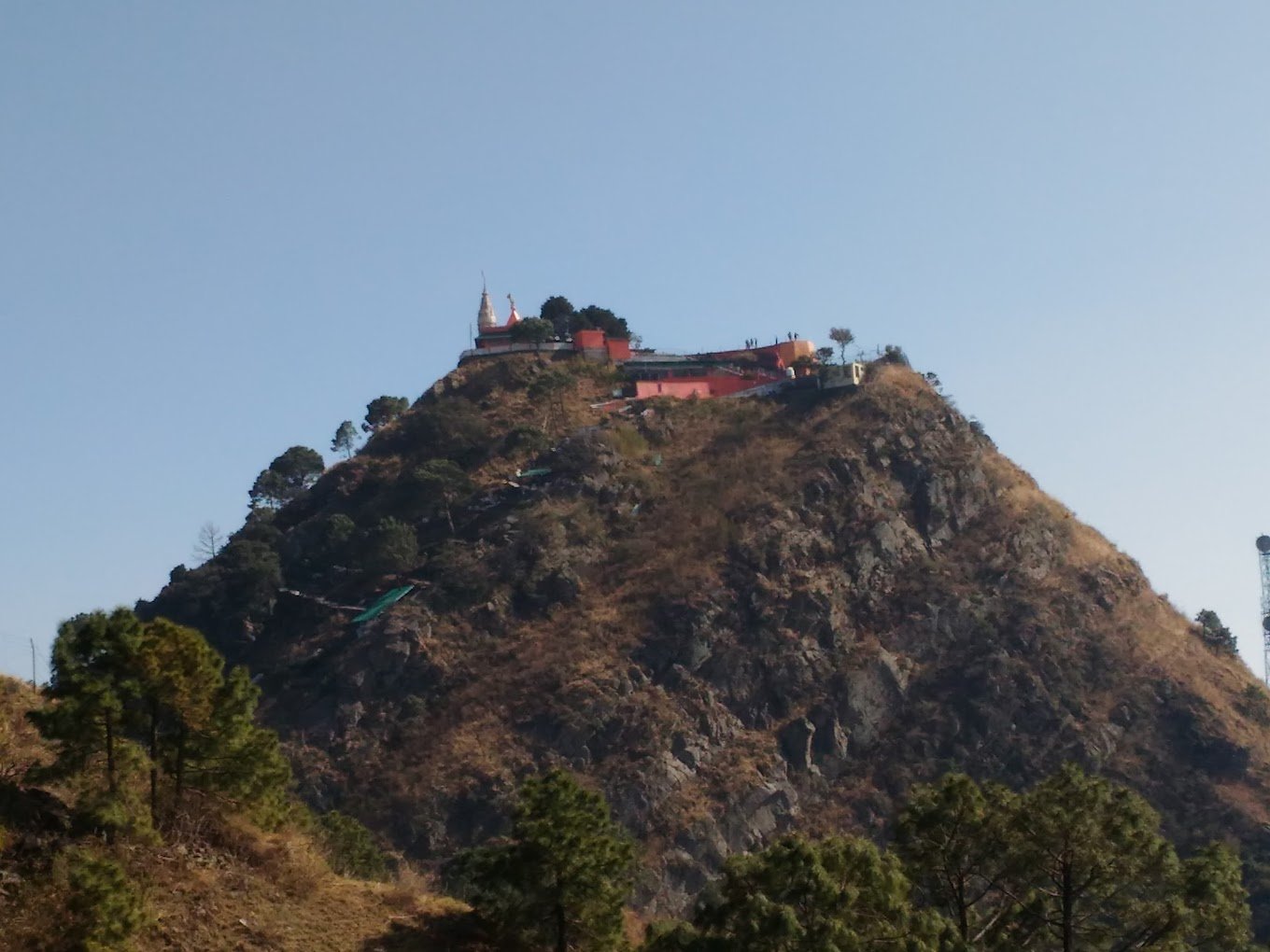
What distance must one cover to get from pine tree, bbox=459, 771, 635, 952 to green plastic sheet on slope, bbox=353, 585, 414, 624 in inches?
1797

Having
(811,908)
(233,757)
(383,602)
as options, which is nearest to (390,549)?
(383,602)

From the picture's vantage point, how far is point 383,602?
74500mm

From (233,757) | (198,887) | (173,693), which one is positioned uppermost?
(173,693)

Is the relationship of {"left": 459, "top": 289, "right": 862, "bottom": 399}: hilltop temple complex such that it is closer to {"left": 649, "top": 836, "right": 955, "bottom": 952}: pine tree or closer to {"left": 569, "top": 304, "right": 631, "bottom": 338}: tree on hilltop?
{"left": 569, "top": 304, "right": 631, "bottom": 338}: tree on hilltop

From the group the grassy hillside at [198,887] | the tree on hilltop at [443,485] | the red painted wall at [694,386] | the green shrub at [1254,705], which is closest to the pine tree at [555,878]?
the grassy hillside at [198,887]

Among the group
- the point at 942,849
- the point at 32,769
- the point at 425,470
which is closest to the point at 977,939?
the point at 942,849

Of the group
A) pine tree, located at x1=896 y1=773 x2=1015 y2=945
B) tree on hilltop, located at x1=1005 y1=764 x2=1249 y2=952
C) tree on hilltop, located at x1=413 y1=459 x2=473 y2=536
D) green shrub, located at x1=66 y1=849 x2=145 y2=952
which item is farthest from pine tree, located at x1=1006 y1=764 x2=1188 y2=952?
tree on hilltop, located at x1=413 y1=459 x2=473 y2=536

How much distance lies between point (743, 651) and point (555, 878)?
44.4 metres

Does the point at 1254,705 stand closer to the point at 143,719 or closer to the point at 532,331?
the point at 532,331

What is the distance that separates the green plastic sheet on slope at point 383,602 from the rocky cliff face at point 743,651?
0.83 m

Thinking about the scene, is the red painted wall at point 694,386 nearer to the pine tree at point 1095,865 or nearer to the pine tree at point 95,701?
the pine tree at point 1095,865

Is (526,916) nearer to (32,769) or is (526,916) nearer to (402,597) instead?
(32,769)

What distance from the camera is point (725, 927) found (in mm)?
25688

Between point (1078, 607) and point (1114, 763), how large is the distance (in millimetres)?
9455
